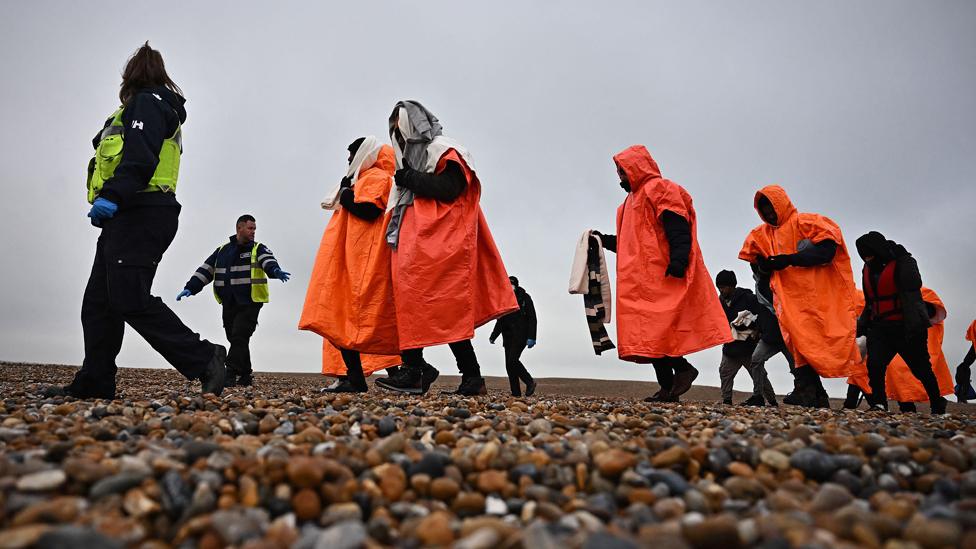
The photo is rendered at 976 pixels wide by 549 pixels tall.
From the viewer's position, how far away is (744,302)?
882 centimetres

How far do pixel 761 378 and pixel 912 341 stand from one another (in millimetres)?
2230

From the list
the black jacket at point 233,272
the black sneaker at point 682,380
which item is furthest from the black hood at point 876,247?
the black jacket at point 233,272

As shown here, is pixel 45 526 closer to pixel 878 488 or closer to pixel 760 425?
pixel 878 488

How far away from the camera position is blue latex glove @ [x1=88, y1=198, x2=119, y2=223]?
11.5ft

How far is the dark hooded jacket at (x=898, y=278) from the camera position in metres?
5.89

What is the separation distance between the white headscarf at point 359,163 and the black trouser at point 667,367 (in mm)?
3277

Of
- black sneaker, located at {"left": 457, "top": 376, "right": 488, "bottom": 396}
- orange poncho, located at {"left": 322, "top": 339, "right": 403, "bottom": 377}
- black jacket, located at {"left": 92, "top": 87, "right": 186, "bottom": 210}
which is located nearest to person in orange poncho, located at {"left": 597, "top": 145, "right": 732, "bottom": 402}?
black sneaker, located at {"left": 457, "top": 376, "right": 488, "bottom": 396}

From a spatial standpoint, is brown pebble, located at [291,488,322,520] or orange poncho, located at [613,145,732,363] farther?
orange poncho, located at [613,145,732,363]

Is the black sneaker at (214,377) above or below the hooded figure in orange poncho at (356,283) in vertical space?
below

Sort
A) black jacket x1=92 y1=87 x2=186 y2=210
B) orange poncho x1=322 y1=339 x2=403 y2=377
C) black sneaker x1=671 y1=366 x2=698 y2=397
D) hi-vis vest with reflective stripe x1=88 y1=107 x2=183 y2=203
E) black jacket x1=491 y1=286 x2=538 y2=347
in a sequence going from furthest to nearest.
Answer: black jacket x1=491 y1=286 x2=538 y2=347 < orange poncho x1=322 y1=339 x2=403 y2=377 < black sneaker x1=671 y1=366 x2=698 y2=397 < hi-vis vest with reflective stripe x1=88 y1=107 x2=183 y2=203 < black jacket x1=92 y1=87 x2=186 y2=210

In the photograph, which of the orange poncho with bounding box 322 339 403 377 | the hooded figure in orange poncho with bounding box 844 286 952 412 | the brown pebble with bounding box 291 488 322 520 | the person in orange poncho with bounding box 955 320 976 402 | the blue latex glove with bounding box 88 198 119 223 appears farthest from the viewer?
the person in orange poncho with bounding box 955 320 976 402

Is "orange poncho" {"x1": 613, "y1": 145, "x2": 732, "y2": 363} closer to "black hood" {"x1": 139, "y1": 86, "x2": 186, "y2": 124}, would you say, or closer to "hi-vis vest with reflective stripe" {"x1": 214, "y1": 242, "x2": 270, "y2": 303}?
"black hood" {"x1": 139, "y1": 86, "x2": 186, "y2": 124}

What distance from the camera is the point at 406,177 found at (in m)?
4.94

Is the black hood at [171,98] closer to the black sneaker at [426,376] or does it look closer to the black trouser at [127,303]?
the black trouser at [127,303]
